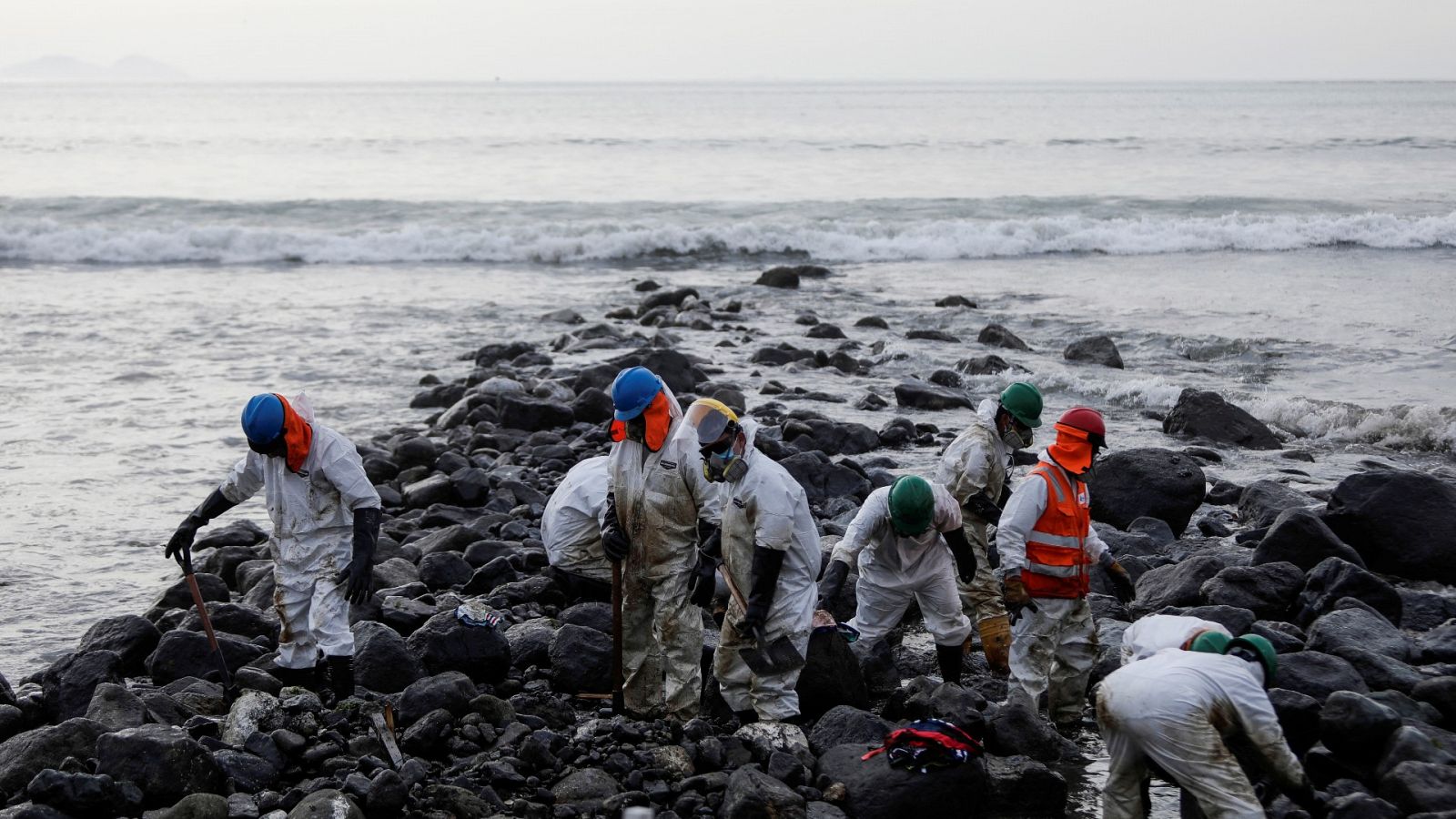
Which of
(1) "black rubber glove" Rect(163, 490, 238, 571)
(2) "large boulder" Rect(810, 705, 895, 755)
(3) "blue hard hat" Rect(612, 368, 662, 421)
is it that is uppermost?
(3) "blue hard hat" Rect(612, 368, 662, 421)

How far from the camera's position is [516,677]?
8055 millimetres

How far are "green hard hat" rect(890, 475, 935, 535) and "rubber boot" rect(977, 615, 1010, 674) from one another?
1056mm

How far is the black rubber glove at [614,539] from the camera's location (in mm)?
7305

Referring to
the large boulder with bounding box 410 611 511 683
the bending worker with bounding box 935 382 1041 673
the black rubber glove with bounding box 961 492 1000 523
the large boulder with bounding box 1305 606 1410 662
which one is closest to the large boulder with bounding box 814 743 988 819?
the bending worker with bounding box 935 382 1041 673

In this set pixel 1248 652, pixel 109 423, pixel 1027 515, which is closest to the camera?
pixel 1248 652

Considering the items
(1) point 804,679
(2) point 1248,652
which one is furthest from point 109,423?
(2) point 1248,652

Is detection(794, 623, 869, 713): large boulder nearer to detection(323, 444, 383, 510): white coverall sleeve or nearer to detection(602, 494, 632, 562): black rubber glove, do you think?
detection(602, 494, 632, 562): black rubber glove

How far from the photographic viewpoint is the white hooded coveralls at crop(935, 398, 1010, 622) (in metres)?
8.32

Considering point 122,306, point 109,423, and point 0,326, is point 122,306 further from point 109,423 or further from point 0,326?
point 109,423

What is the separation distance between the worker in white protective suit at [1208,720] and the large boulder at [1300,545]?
13.8ft

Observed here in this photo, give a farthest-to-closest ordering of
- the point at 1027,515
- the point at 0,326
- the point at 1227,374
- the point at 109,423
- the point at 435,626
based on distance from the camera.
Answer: the point at 0,326 → the point at 1227,374 → the point at 109,423 → the point at 435,626 → the point at 1027,515

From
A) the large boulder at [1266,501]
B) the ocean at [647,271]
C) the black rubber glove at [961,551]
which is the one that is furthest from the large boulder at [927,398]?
the black rubber glove at [961,551]

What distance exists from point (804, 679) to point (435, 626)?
2.28 meters

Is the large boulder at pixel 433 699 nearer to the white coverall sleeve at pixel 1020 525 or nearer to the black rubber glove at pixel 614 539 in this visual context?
the black rubber glove at pixel 614 539
